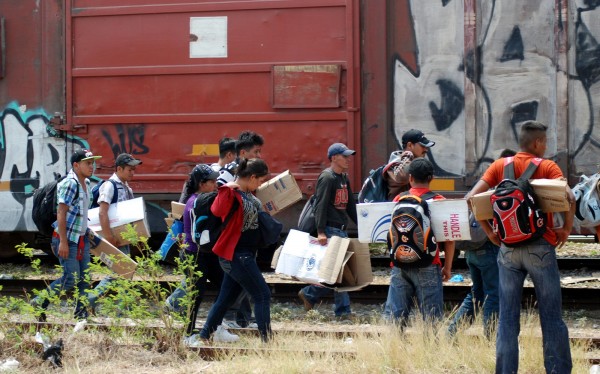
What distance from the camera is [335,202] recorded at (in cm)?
779

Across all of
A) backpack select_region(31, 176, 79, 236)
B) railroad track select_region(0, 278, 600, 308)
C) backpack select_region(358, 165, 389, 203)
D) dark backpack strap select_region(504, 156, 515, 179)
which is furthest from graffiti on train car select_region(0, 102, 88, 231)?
dark backpack strap select_region(504, 156, 515, 179)

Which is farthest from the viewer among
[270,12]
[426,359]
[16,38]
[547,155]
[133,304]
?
[16,38]

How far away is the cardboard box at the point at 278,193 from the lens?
7590mm

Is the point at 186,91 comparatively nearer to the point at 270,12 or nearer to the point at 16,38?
the point at 270,12

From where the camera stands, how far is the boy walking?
5816mm

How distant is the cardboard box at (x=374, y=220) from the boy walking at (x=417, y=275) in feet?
1.49

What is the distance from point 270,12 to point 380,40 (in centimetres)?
119

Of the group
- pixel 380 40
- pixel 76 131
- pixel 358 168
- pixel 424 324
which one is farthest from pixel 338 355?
pixel 76 131

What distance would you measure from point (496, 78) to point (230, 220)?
364 cm

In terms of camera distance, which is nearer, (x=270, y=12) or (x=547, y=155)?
(x=547, y=155)

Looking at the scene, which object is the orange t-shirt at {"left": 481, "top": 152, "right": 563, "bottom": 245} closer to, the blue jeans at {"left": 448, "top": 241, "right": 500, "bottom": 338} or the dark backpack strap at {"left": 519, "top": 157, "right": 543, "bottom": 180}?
the dark backpack strap at {"left": 519, "top": 157, "right": 543, "bottom": 180}

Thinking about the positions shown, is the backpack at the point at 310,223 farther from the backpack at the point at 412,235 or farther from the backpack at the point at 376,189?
the backpack at the point at 412,235

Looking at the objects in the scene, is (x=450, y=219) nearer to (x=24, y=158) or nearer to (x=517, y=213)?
(x=517, y=213)

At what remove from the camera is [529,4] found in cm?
859
